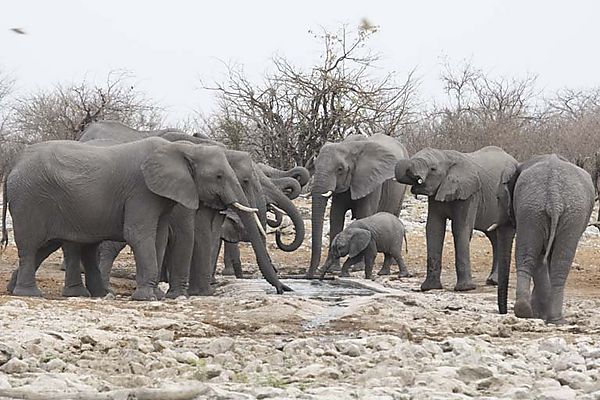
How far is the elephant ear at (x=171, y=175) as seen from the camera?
1272 cm

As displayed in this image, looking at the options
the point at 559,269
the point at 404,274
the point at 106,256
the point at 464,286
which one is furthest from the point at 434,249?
the point at 559,269

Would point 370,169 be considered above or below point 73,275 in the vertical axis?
above

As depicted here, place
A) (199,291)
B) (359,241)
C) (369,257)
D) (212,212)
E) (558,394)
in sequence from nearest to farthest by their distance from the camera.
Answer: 1. (558,394)
2. (199,291)
3. (212,212)
4. (359,241)
5. (369,257)

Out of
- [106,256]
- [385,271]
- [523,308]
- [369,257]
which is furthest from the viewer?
[385,271]

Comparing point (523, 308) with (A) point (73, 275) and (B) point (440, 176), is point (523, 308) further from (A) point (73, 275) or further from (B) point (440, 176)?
(A) point (73, 275)

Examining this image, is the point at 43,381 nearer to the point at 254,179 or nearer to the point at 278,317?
the point at 278,317

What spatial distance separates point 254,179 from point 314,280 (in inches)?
113

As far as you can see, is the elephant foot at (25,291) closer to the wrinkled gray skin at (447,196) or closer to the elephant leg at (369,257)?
the wrinkled gray skin at (447,196)

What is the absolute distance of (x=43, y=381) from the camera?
628cm

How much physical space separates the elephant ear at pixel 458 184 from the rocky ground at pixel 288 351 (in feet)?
10.5

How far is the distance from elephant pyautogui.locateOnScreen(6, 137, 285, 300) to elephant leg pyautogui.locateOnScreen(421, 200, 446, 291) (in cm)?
377

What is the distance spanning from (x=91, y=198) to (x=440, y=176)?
488 cm

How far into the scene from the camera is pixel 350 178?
19.4 m

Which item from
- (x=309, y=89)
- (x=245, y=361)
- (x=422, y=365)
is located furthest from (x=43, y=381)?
(x=309, y=89)
